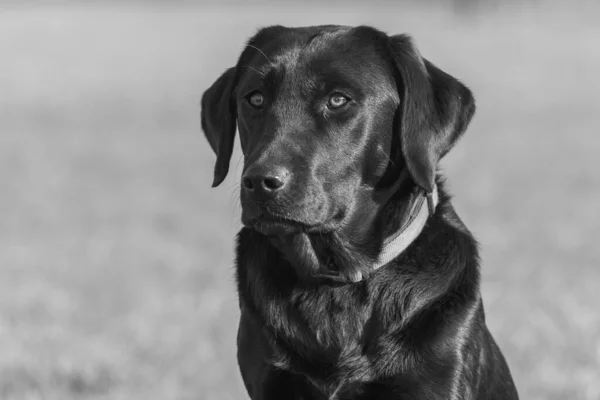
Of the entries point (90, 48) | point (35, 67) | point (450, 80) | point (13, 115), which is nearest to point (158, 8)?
point (90, 48)

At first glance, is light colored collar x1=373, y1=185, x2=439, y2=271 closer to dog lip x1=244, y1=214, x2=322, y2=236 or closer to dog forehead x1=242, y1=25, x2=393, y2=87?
dog lip x1=244, y1=214, x2=322, y2=236

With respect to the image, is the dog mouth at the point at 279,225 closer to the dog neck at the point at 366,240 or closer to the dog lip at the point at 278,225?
the dog lip at the point at 278,225

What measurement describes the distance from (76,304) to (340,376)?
165 inches

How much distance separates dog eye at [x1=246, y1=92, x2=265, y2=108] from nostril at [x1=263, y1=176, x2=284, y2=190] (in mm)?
486

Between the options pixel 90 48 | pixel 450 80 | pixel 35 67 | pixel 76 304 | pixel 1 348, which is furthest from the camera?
pixel 90 48

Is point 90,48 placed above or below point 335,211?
below

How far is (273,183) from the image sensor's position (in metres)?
3.38

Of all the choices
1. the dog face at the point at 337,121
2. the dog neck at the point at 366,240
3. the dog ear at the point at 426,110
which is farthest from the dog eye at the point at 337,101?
the dog neck at the point at 366,240

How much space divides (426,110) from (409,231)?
42 centimetres

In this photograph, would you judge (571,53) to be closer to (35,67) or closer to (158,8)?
(35,67)

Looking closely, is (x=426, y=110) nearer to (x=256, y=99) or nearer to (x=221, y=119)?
(x=256, y=99)

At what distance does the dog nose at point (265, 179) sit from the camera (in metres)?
3.38

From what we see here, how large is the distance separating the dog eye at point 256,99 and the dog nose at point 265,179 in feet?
1.49

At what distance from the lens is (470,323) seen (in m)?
3.58
